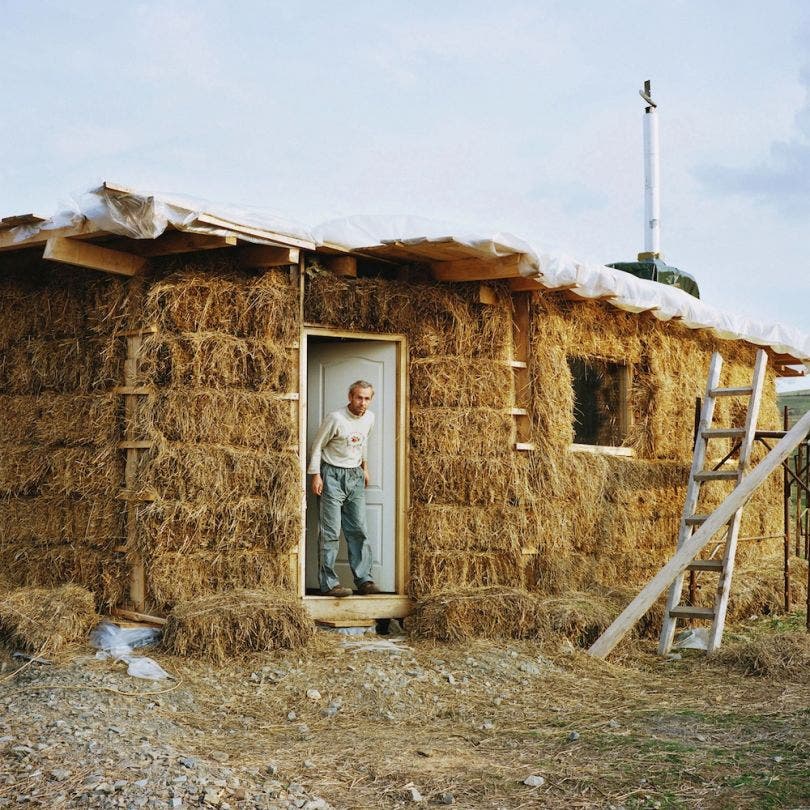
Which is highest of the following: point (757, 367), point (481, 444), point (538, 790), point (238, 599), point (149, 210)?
point (149, 210)

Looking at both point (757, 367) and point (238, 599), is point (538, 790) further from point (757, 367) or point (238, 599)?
point (757, 367)

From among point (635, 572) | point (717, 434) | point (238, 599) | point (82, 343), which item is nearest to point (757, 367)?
point (717, 434)

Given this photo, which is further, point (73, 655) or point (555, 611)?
point (555, 611)

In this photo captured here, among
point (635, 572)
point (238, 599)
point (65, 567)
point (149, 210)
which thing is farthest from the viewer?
point (635, 572)

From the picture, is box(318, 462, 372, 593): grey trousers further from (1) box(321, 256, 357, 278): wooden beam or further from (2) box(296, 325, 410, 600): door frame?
(1) box(321, 256, 357, 278): wooden beam

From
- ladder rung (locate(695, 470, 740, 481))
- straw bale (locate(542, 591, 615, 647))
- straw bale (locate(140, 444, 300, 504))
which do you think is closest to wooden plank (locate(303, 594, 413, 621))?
straw bale (locate(140, 444, 300, 504))

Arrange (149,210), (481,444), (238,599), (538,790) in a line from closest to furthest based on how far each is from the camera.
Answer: (538,790) < (149,210) < (238,599) < (481,444)

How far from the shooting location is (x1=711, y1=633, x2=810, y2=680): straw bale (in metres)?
7.48

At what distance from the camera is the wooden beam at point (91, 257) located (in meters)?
7.39

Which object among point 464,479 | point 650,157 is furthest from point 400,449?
point 650,157

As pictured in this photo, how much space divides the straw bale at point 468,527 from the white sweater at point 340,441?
2.26ft

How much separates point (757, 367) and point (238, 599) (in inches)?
195

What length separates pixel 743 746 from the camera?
5605 millimetres

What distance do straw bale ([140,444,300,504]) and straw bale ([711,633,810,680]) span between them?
351 centimetres
